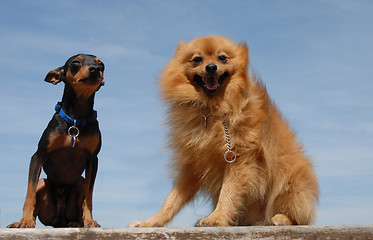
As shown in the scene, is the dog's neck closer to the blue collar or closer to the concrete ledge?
the blue collar

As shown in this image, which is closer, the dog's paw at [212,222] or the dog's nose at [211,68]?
the dog's paw at [212,222]

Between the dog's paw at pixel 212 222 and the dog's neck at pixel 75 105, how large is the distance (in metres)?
1.35

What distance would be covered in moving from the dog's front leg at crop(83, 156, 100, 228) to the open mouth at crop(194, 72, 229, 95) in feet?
3.99

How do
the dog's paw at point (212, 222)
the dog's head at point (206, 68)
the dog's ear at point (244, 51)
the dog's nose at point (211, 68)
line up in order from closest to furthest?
the dog's paw at point (212, 222), the dog's nose at point (211, 68), the dog's head at point (206, 68), the dog's ear at point (244, 51)

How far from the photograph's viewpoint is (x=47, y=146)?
3.82 m

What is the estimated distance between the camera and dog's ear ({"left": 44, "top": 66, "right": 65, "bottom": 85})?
4.05 m

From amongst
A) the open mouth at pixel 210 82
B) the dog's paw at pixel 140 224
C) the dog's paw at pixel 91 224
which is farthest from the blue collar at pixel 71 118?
the open mouth at pixel 210 82

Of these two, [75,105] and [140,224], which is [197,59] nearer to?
[75,105]

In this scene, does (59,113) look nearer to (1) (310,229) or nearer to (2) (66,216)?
(2) (66,216)

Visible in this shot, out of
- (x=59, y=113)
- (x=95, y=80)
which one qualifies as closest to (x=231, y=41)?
(x=95, y=80)

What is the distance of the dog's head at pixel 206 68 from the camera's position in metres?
4.30

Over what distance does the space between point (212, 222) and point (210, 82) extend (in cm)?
133

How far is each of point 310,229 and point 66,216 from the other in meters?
2.16

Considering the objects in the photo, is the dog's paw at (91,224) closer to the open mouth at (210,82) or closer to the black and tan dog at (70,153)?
the black and tan dog at (70,153)
